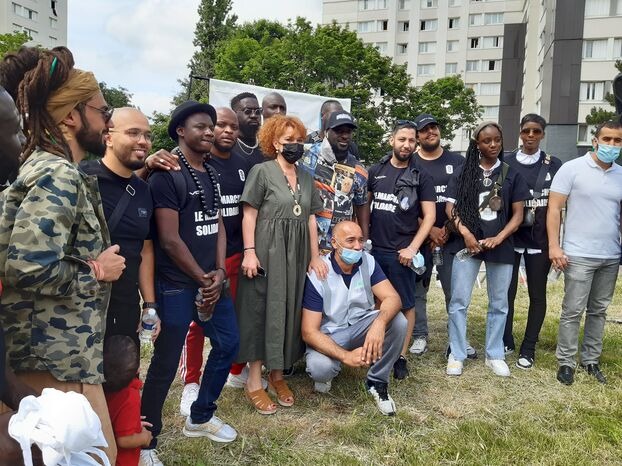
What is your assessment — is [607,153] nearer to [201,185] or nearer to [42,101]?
[201,185]

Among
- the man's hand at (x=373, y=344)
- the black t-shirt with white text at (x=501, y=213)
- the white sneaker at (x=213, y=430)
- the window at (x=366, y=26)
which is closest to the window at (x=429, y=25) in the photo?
the window at (x=366, y=26)

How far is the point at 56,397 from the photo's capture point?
1.39 m

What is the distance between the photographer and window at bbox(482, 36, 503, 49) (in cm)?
4928

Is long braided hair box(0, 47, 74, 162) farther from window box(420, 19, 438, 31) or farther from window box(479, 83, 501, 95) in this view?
window box(420, 19, 438, 31)

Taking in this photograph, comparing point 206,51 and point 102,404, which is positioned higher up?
point 206,51

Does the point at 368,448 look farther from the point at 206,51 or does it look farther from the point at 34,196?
the point at 206,51

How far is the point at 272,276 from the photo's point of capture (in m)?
3.87

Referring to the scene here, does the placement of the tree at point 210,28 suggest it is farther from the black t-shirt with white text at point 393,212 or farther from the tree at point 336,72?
the black t-shirt with white text at point 393,212

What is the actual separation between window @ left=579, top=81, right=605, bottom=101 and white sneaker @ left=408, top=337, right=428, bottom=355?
1333 inches

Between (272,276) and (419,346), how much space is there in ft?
7.08

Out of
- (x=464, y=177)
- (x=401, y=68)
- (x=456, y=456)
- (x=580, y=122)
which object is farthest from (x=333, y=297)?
(x=580, y=122)

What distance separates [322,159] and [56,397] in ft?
10.6

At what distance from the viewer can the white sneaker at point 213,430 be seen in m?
3.38

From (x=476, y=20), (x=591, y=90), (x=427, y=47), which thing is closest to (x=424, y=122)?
(x=591, y=90)
